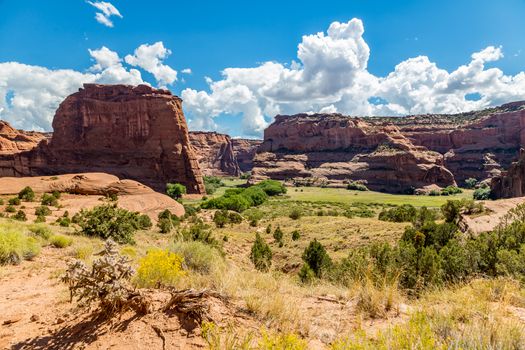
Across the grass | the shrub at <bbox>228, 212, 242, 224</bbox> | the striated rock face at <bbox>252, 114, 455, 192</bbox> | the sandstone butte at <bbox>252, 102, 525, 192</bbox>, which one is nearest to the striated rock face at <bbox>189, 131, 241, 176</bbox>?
the striated rock face at <bbox>252, 114, 455, 192</bbox>

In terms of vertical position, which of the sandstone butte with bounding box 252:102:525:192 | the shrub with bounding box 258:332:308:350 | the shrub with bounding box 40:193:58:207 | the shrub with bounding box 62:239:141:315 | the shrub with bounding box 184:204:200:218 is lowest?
the shrub with bounding box 184:204:200:218

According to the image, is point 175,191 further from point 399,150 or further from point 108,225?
point 399,150

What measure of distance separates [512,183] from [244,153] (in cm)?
14848

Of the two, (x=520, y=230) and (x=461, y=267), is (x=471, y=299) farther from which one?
(x=520, y=230)

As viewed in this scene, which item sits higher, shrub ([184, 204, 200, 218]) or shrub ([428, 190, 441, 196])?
shrub ([184, 204, 200, 218])

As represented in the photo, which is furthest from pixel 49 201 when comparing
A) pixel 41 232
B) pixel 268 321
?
pixel 268 321

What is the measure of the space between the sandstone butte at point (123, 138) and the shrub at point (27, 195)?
39164mm

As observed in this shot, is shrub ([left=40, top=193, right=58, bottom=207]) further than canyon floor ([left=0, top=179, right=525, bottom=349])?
Yes

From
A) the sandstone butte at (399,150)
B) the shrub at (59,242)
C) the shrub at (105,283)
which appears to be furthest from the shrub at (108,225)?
the sandstone butte at (399,150)

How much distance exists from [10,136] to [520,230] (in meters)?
107

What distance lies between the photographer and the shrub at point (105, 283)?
347 centimetres

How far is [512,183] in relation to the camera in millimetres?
53531

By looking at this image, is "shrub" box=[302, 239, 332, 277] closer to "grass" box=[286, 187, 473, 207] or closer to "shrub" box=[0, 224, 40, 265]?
"shrub" box=[0, 224, 40, 265]

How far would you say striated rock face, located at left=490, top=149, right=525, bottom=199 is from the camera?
50.3m
